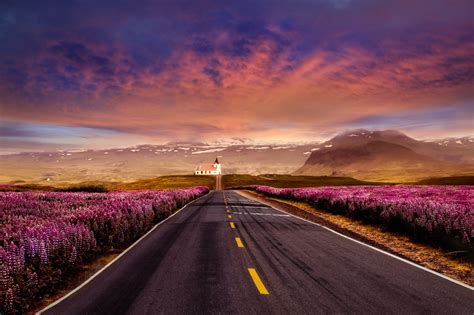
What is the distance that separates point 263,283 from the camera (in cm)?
687

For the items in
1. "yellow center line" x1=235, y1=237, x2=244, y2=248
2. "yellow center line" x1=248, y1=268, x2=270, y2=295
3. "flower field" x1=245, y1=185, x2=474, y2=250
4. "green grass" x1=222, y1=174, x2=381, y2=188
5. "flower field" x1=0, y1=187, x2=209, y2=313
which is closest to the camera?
"flower field" x1=0, y1=187, x2=209, y2=313

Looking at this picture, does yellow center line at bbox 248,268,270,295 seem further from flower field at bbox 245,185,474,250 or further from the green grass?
the green grass

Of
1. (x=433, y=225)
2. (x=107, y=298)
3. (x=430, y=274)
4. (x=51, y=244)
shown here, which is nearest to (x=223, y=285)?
(x=107, y=298)

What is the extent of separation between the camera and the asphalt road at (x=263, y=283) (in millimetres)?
5707

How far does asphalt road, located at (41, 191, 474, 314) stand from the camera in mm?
5707

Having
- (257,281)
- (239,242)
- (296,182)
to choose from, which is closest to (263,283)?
(257,281)

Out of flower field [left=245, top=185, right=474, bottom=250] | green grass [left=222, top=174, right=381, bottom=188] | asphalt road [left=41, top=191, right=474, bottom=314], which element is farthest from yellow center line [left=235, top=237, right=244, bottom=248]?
green grass [left=222, top=174, right=381, bottom=188]

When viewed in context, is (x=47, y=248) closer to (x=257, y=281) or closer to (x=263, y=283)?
(x=257, y=281)

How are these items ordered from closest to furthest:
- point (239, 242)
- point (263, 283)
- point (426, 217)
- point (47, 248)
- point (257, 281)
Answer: point (263, 283) → point (257, 281) → point (47, 248) → point (239, 242) → point (426, 217)

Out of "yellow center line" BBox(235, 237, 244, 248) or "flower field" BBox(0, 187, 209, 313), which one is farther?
"yellow center line" BBox(235, 237, 244, 248)

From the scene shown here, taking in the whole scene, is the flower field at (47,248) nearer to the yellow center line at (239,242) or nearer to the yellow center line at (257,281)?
the yellow center line at (239,242)

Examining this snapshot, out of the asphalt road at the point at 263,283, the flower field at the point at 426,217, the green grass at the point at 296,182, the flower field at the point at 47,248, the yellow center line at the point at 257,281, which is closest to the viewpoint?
the asphalt road at the point at 263,283

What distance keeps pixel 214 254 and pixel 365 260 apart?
406 cm

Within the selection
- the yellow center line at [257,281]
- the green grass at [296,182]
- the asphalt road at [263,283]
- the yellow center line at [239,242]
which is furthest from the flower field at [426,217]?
the green grass at [296,182]
